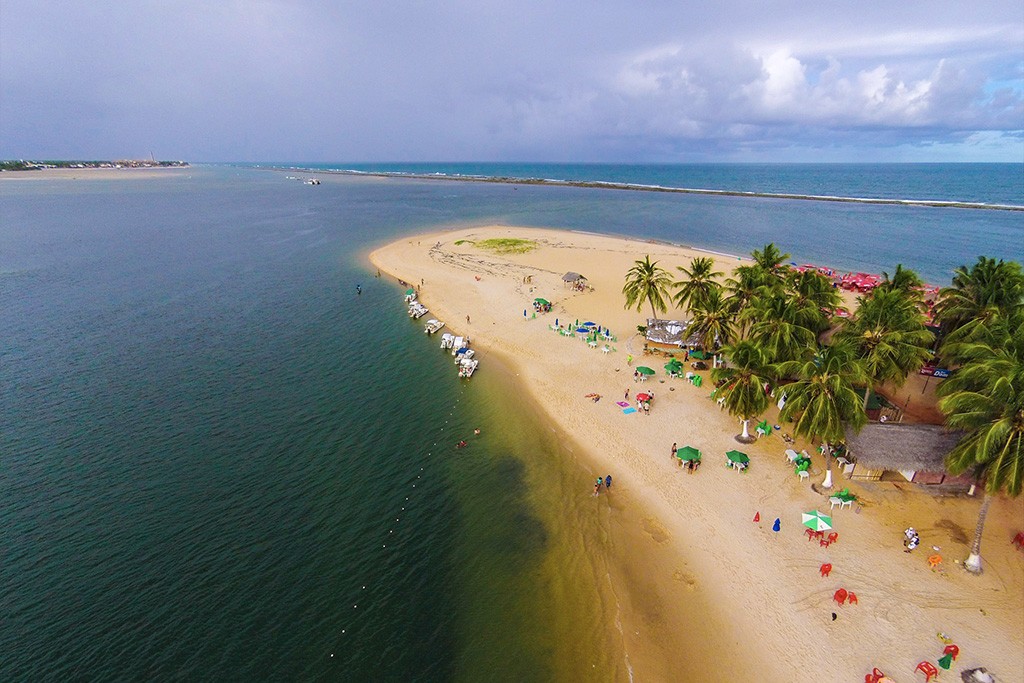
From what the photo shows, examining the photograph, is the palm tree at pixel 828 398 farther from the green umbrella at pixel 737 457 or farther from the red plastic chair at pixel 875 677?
the red plastic chair at pixel 875 677

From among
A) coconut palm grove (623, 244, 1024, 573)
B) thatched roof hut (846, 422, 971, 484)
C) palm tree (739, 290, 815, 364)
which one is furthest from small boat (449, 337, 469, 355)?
thatched roof hut (846, 422, 971, 484)

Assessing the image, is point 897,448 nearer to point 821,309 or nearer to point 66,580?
point 821,309

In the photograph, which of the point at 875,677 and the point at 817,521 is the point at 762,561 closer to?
the point at 817,521

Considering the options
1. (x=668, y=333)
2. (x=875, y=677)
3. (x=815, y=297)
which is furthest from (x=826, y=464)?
(x=668, y=333)

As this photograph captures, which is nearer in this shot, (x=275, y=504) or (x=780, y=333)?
(x=275, y=504)

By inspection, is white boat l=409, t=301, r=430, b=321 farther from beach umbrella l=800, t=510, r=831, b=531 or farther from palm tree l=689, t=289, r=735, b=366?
beach umbrella l=800, t=510, r=831, b=531

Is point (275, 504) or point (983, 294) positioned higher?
point (983, 294)

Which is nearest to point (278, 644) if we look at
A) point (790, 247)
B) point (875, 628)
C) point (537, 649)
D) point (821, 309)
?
point (537, 649)
